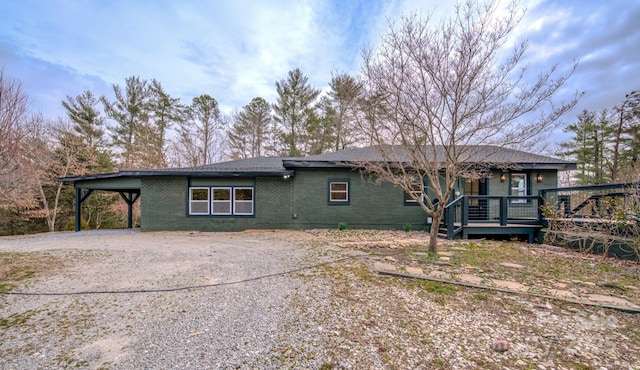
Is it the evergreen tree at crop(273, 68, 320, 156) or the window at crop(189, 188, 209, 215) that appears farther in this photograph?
the evergreen tree at crop(273, 68, 320, 156)

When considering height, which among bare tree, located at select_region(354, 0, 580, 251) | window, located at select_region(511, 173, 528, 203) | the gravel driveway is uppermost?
bare tree, located at select_region(354, 0, 580, 251)

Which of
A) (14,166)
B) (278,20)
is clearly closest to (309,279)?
(14,166)

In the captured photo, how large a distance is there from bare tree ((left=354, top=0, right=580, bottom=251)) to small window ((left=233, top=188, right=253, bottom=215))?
6758 millimetres

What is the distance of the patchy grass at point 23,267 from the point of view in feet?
13.6

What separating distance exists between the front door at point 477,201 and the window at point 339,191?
4.71 metres

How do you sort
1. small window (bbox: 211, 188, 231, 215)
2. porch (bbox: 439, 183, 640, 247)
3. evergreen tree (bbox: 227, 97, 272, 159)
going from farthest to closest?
evergreen tree (bbox: 227, 97, 272, 159) → small window (bbox: 211, 188, 231, 215) → porch (bbox: 439, 183, 640, 247)

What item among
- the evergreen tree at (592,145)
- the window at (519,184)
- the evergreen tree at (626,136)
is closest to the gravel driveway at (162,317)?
the window at (519,184)

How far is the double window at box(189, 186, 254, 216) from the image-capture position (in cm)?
1060

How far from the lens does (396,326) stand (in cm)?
277

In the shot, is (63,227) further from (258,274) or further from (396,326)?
(396,326)

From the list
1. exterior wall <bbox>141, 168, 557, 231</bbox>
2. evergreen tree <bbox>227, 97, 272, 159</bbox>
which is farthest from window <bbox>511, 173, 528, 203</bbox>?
evergreen tree <bbox>227, 97, 272, 159</bbox>

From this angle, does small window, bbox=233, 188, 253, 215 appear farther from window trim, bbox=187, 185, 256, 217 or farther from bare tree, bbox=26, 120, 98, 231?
bare tree, bbox=26, 120, 98, 231

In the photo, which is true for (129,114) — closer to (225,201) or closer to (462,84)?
(225,201)

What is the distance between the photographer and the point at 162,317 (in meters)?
2.98
